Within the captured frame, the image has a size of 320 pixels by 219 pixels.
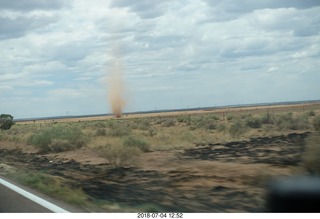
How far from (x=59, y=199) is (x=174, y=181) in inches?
179

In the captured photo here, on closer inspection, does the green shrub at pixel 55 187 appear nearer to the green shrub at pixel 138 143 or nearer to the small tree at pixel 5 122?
the green shrub at pixel 138 143

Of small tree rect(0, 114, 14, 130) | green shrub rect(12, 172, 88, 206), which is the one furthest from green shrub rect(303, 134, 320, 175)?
small tree rect(0, 114, 14, 130)

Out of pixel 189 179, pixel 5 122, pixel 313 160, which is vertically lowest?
pixel 189 179

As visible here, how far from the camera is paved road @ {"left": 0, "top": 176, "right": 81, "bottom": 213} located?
8742 millimetres

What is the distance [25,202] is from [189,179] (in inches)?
228

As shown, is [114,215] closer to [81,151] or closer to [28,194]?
[28,194]

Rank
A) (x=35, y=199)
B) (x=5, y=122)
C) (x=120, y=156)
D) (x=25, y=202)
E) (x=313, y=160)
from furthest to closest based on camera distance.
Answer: (x=5, y=122)
(x=120, y=156)
(x=313, y=160)
(x=35, y=199)
(x=25, y=202)

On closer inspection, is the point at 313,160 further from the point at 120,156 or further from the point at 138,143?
the point at 138,143

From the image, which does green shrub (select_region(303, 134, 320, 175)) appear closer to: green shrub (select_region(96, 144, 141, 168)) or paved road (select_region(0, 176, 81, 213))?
paved road (select_region(0, 176, 81, 213))

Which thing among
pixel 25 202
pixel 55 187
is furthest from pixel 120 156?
pixel 25 202

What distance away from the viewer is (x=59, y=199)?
33.6ft

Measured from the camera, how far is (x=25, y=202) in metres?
9.80

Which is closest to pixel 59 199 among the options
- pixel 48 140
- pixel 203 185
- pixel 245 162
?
pixel 203 185

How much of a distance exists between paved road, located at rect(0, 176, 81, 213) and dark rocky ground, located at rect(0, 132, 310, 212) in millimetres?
1475
